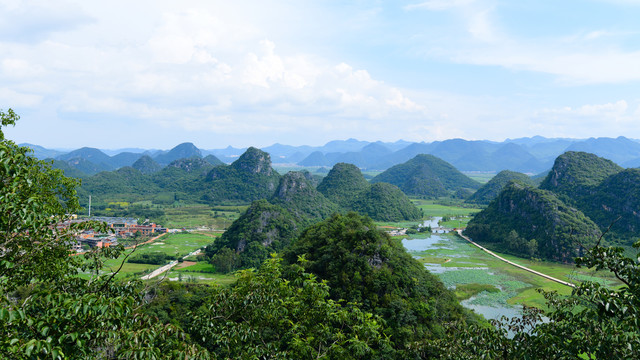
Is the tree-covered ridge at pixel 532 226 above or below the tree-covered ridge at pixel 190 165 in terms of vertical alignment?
below

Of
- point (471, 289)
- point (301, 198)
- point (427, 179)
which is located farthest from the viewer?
point (427, 179)

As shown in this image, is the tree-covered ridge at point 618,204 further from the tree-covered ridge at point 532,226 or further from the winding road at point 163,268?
the winding road at point 163,268

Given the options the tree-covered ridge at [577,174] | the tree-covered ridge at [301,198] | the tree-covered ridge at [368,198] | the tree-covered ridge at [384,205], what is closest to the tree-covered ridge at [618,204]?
the tree-covered ridge at [577,174]

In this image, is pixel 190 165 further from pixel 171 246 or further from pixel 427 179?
pixel 171 246

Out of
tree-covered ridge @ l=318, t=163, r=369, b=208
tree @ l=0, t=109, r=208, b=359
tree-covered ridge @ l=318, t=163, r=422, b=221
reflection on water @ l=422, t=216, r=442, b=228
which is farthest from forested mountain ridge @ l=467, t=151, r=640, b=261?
tree @ l=0, t=109, r=208, b=359

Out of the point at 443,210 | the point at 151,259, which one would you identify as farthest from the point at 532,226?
the point at 151,259

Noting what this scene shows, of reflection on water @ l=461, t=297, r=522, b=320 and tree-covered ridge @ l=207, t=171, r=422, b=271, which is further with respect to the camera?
tree-covered ridge @ l=207, t=171, r=422, b=271

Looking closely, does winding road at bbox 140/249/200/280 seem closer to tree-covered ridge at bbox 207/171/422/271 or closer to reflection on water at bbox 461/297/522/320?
tree-covered ridge at bbox 207/171/422/271
